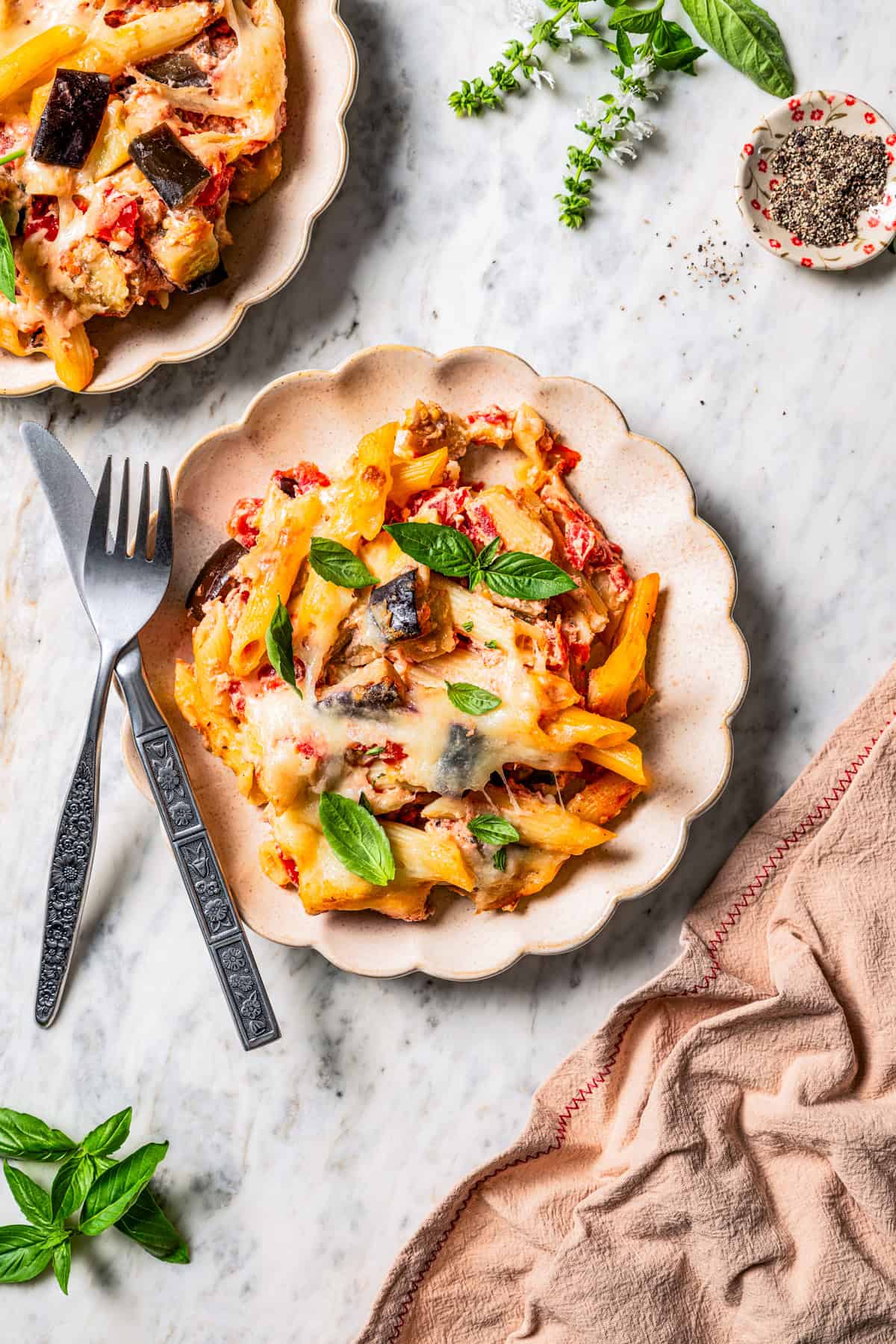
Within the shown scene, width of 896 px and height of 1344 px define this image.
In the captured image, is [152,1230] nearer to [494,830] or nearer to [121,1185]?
[121,1185]

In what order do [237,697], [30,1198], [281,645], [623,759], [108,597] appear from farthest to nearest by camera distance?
[30,1198] → [108,597] → [237,697] → [623,759] → [281,645]

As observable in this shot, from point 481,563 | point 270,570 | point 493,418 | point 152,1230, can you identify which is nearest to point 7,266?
point 270,570

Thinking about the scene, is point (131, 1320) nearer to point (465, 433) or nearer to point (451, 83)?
point (465, 433)

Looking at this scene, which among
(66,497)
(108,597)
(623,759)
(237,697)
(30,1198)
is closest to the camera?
(623,759)

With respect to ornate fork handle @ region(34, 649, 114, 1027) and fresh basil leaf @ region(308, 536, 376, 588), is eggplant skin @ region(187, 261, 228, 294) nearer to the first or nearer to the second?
A: fresh basil leaf @ region(308, 536, 376, 588)

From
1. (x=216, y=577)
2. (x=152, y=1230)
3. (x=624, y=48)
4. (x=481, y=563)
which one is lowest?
(x=152, y=1230)

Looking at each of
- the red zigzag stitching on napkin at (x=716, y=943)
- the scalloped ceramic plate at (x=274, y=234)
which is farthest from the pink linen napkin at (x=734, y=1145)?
the scalloped ceramic plate at (x=274, y=234)

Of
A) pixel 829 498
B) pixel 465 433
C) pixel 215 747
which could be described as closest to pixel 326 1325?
pixel 215 747
